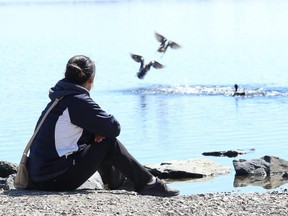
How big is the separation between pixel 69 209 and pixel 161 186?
1.18 metres

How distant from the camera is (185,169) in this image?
1182 cm

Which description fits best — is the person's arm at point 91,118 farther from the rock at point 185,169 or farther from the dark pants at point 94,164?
the rock at point 185,169

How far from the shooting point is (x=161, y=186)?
8344 millimetres

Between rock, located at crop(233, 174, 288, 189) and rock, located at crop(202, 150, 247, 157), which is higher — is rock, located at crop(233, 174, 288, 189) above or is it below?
below

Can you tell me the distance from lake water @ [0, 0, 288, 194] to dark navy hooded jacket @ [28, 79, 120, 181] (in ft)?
10.4

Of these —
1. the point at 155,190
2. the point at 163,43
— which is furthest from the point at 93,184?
the point at 163,43

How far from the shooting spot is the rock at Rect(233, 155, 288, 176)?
→ 11938 mm

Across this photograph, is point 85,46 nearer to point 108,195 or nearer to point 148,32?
point 148,32

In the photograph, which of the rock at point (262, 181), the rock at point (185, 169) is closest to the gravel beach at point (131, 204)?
the rock at point (262, 181)

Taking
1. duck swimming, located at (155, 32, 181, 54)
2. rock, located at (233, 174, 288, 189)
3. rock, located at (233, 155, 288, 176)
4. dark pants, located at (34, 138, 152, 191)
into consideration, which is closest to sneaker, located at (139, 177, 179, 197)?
dark pants, located at (34, 138, 152, 191)

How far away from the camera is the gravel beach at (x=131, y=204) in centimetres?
739

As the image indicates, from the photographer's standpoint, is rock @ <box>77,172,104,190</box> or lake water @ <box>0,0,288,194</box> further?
lake water @ <box>0,0,288,194</box>

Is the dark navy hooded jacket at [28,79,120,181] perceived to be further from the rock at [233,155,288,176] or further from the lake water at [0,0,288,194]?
the rock at [233,155,288,176]

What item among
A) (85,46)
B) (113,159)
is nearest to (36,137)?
(113,159)
